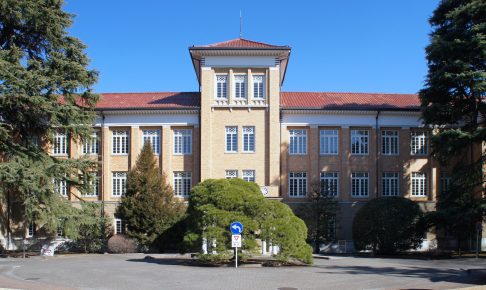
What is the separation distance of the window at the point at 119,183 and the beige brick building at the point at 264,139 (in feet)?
0.25

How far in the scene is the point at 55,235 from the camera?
129 feet

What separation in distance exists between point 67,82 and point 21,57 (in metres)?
3.05

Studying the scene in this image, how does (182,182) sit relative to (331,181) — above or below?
below

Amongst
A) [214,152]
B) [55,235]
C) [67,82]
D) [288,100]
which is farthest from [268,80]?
[55,235]

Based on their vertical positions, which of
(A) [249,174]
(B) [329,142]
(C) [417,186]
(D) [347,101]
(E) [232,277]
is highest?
(D) [347,101]

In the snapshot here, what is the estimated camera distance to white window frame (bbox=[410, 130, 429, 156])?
4147 cm

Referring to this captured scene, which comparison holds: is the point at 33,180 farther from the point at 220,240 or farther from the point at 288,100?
the point at 288,100

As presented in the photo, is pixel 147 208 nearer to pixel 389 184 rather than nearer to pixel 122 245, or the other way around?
pixel 122 245

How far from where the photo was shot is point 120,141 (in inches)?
1606

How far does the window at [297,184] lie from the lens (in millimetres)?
40375

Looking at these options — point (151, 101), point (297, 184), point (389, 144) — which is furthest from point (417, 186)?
point (151, 101)

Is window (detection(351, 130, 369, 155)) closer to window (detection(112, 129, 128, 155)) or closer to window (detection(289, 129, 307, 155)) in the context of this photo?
window (detection(289, 129, 307, 155))

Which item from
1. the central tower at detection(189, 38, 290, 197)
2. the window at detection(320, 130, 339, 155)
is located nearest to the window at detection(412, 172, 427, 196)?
the window at detection(320, 130, 339, 155)

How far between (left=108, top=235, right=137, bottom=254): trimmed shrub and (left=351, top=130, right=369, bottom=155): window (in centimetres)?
1779
